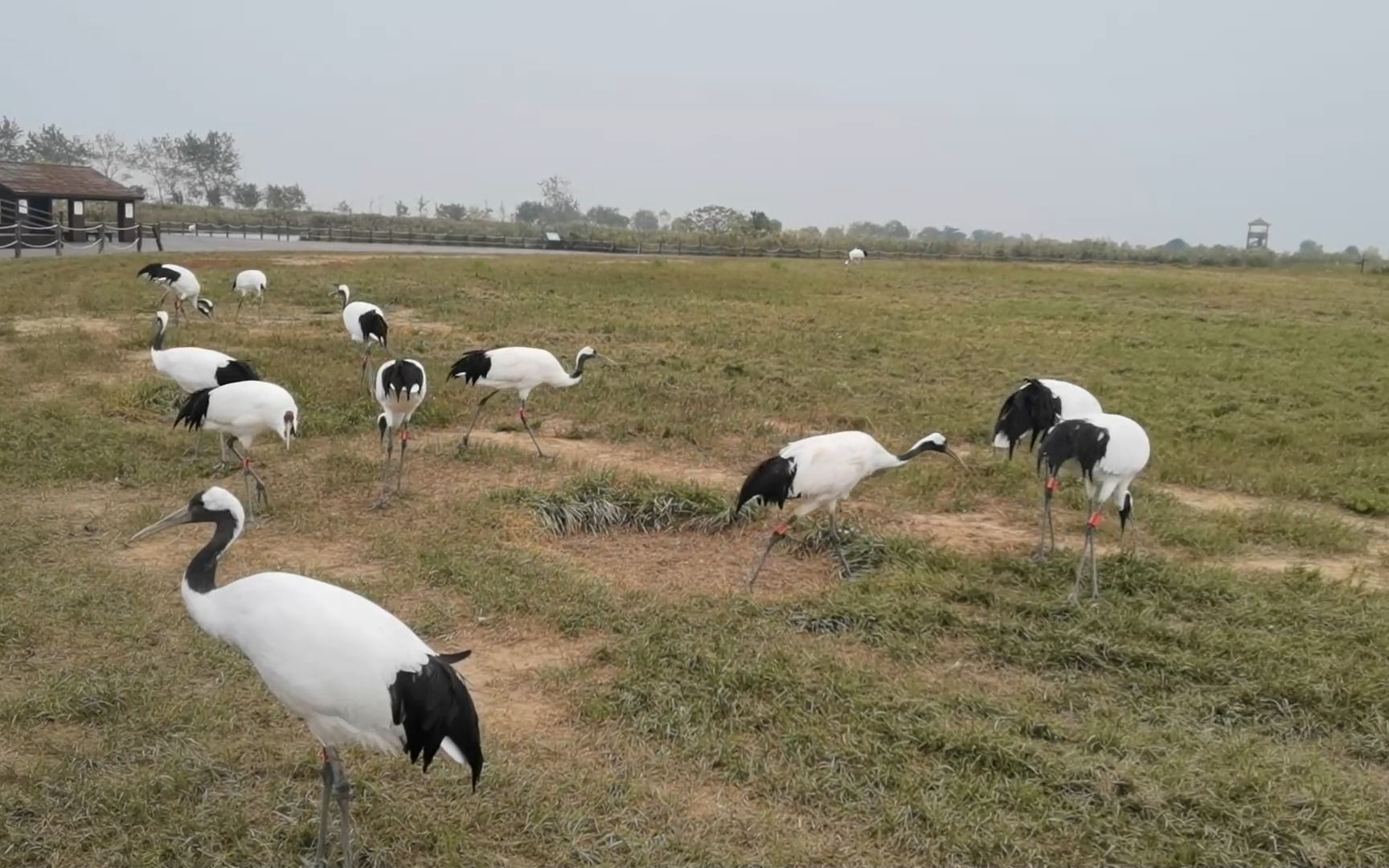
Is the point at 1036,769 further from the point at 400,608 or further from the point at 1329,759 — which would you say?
the point at 400,608

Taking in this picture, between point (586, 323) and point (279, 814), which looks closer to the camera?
point (279, 814)

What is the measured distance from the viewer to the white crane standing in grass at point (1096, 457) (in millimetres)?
6414

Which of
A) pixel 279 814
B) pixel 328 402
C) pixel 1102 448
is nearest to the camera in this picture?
pixel 279 814

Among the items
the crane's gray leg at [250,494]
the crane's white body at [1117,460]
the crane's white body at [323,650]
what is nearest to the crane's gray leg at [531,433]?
the crane's gray leg at [250,494]

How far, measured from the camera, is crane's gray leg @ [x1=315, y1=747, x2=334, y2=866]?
371cm

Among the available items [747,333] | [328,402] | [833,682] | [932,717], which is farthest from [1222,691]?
[747,333]

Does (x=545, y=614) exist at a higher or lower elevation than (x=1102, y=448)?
lower

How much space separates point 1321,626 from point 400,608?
5.17 m

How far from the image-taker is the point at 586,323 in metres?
17.0

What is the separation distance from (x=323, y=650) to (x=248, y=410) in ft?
14.9

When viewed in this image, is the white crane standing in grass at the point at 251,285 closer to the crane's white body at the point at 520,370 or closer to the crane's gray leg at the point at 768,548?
the crane's white body at the point at 520,370

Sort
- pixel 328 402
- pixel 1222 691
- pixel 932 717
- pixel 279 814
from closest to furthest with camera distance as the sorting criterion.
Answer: pixel 279 814
pixel 932 717
pixel 1222 691
pixel 328 402

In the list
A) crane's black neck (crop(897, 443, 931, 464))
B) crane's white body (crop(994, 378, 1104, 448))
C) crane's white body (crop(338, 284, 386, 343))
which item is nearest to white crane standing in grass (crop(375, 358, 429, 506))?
crane's black neck (crop(897, 443, 931, 464))

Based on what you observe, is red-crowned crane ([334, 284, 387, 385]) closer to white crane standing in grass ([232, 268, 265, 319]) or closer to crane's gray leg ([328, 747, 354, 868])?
white crane standing in grass ([232, 268, 265, 319])
